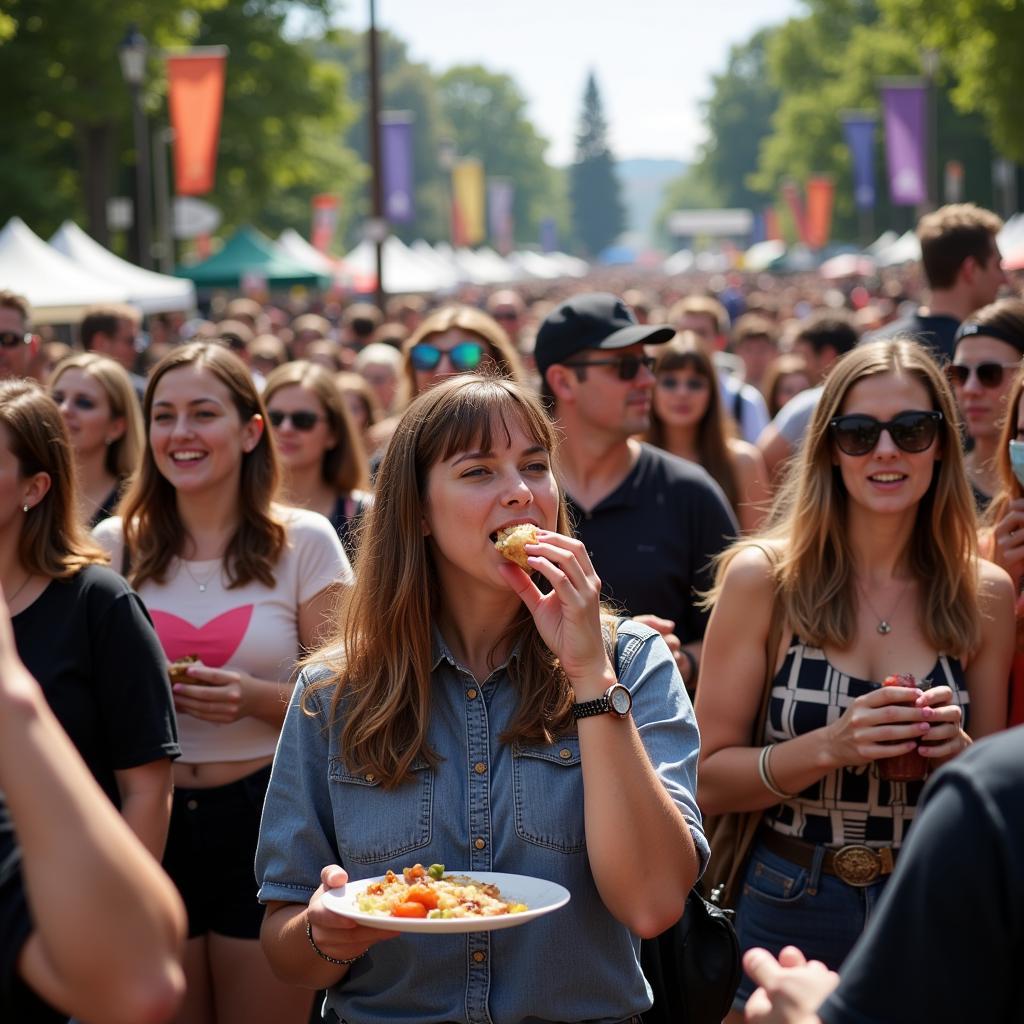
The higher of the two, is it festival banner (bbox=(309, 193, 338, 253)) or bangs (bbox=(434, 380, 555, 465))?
festival banner (bbox=(309, 193, 338, 253))

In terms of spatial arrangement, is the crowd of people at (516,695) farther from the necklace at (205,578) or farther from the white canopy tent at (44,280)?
the white canopy tent at (44,280)

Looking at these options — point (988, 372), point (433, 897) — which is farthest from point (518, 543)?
point (988, 372)

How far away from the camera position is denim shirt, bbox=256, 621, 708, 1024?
2.88 m

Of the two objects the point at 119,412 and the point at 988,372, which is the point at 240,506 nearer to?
the point at 119,412

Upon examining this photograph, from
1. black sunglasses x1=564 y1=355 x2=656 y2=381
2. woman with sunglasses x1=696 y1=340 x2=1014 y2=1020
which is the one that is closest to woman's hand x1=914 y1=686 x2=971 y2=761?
woman with sunglasses x1=696 y1=340 x2=1014 y2=1020

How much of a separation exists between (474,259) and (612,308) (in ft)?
186

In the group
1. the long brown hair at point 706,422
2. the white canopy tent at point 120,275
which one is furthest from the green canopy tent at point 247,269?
the long brown hair at point 706,422

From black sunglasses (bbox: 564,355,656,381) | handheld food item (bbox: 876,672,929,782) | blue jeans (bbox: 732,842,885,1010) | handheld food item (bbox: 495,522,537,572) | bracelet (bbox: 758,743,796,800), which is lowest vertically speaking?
blue jeans (bbox: 732,842,885,1010)

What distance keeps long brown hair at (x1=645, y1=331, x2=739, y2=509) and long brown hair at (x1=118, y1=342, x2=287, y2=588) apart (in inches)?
110

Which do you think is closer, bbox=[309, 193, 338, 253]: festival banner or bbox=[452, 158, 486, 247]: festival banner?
bbox=[309, 193, 338, 253]: festival banner

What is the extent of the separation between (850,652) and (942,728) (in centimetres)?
37

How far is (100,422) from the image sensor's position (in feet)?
21.2

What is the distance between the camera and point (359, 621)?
3.19 meters

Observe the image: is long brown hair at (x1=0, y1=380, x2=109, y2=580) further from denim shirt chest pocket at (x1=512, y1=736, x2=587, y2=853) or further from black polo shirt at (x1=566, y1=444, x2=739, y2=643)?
Result: black polo shirt at (x1=566, y1=444, x2=739, y2=643)
